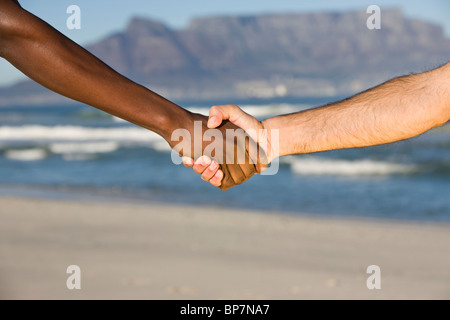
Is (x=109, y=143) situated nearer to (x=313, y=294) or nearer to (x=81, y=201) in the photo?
(x=81, y=201)

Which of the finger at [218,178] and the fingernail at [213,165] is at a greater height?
the fingernail at [213,165]

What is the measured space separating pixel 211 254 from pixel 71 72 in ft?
14.1

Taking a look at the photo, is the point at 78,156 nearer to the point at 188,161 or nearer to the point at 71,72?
the point at 188,161

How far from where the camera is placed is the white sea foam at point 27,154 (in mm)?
16481

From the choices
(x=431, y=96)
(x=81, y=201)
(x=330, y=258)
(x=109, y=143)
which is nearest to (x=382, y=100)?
(x=431, y=96)

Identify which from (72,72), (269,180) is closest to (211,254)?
(72,72)

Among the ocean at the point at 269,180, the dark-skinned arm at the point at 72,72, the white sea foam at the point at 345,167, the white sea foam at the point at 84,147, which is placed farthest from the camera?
the white sea foam at the point at 84,147

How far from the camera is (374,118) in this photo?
9.07 ft

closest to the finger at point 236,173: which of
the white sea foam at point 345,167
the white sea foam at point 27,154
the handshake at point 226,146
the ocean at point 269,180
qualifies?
the handshake at point 226,146

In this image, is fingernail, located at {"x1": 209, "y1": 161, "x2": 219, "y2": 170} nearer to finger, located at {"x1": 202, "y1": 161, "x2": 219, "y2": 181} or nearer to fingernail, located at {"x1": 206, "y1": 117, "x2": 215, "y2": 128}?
finger, located at {"x1": 202, "y1": 161, "x2": 219, "y2": 181}

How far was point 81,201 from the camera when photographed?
962 cm

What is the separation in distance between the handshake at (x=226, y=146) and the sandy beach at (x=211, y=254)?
7.43 ft

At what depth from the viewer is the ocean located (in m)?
9.42

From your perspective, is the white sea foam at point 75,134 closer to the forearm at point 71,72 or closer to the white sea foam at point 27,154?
the white sea foam at point 27,154
